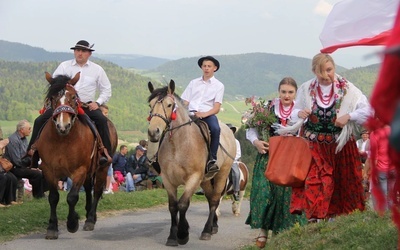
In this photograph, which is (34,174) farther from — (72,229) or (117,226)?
(72,229)

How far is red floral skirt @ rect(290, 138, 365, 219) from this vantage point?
324 inches

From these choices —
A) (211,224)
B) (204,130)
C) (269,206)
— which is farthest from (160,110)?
(211,224)

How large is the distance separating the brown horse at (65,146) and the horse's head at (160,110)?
45.0 inches

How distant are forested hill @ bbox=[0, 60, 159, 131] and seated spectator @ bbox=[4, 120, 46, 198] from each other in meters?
72.0

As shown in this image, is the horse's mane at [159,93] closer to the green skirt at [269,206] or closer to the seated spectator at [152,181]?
the green skirt at [269,206]

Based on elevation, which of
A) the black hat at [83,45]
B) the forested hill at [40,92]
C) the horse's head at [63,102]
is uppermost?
the black hat at [83,45]

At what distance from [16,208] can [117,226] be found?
181 centimetres

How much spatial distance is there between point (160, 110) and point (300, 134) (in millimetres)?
2425

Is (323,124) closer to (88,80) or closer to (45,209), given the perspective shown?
(88,80)

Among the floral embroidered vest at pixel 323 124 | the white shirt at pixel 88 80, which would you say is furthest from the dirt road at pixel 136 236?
the floral embroidered vest at pixel 323 124

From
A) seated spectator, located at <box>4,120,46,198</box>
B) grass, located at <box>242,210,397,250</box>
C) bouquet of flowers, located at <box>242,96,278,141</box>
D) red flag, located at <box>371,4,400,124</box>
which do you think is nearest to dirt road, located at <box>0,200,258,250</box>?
bouquet of flowers, located at <box>242,96,278,141</box>

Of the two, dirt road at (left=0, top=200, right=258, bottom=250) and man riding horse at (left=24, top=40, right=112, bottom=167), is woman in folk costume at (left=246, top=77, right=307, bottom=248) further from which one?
man riding horse at (left=24, top=40, right=112, bottom=167)

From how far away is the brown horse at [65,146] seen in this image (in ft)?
35.6

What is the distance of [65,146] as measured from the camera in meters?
11.2
